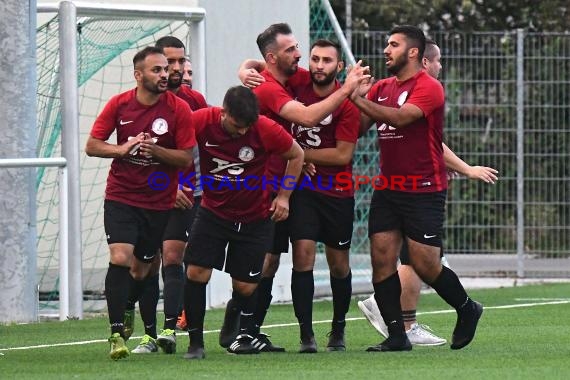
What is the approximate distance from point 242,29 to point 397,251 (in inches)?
220

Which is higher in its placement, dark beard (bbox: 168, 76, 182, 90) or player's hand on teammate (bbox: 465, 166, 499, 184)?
dark beard (bbox: 168, 76, 182, 90)

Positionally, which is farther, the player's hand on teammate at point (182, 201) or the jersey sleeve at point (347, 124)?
the player's hand on teammate at point (182, 201)

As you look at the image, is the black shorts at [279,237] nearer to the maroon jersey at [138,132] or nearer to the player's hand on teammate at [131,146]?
the maroon jersey at [138,132]

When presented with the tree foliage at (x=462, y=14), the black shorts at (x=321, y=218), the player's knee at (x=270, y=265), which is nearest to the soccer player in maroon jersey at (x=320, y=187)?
the black shorts at (x=321, y=218)

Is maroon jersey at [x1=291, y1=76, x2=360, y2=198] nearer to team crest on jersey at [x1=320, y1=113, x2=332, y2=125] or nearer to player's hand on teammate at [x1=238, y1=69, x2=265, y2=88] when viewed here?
team crest on jersey at [x1=320, y1=113, x2=332, y2=125]

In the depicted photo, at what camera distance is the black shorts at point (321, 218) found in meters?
11.2

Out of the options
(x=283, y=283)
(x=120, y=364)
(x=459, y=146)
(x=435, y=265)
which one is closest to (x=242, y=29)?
(x=283, y=283)

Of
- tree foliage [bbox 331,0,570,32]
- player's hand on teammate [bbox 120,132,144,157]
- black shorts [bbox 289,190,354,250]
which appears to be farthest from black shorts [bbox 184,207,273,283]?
tree foliage [bbox 331,0,570,32]

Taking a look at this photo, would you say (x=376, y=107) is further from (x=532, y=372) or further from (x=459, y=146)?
(x=459, y=146)

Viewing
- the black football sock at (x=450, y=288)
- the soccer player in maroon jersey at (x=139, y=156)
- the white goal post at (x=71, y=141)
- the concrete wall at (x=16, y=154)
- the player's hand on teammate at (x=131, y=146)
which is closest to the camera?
the player's hand on teammate at (x=131, y=146)

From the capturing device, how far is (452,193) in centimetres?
2003

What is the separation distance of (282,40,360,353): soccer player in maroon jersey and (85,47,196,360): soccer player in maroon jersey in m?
0.90

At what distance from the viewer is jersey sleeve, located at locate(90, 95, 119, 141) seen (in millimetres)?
10688

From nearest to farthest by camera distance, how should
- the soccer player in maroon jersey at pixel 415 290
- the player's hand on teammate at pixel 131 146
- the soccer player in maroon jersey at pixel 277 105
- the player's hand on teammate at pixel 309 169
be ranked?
the player's hand on teammate at pixel 131 146 → the soccer player in maroon jersey at pixel 277 105 → the player's hand on teammate at pixel 309 169 → the soccer player in maroon jersey at pixel 415 290
